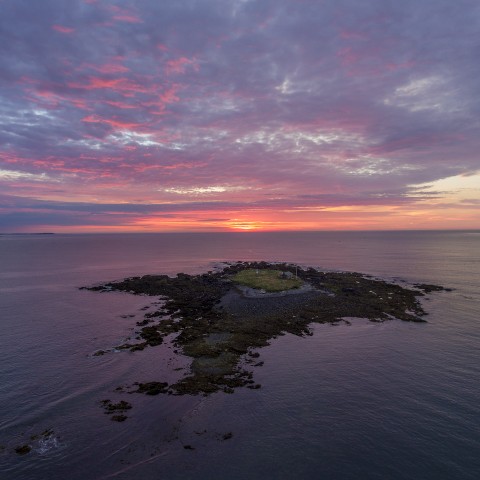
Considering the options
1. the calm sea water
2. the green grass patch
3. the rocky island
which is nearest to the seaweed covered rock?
the rocky island

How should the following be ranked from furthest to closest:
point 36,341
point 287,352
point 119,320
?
point 119,320
point 36,341
point 287,352

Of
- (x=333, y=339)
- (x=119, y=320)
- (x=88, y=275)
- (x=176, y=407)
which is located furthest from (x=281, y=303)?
(x=88, y=275)

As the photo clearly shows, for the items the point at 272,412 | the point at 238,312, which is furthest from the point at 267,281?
the point at 272,412

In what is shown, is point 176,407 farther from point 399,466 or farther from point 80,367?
point 399,466

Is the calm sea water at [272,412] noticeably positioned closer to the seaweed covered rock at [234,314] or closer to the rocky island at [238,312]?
the seaweed covered rock at [234,314]

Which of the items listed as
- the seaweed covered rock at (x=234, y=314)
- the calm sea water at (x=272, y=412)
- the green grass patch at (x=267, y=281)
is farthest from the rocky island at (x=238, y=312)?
the calm sea water at (x=272, y=412)

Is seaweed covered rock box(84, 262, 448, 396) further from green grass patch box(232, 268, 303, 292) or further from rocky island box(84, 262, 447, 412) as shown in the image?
green grass patch box(232, 268, 303, 292)
